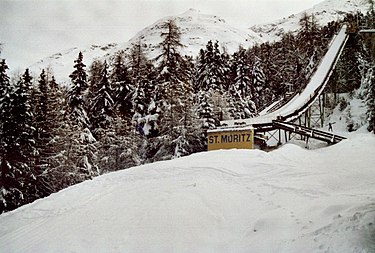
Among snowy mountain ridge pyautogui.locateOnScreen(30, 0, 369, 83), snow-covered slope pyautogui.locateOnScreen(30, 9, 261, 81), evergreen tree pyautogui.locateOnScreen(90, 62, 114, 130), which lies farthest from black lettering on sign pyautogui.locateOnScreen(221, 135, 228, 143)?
snow-covered slope pyautogui.locateOnScreen(30, 9, 261, 81)

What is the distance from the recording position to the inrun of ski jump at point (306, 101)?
40.6 feet

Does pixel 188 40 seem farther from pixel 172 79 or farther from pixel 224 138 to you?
pixel 224 138

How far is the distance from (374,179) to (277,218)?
2.40m

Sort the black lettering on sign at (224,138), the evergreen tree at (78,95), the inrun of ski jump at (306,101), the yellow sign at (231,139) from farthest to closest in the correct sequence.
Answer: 1. the evergreen tree at (78,95)
2. the inrun of ski jump at (306,101)
3. the black lettering on sign at (224,138)
4. the yellow sign at (231,139)

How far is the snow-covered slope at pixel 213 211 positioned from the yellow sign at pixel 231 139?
2.45 metres

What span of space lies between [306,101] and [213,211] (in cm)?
1024

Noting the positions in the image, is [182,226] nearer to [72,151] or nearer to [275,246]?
[275,246]

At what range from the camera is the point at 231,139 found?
10.5 m

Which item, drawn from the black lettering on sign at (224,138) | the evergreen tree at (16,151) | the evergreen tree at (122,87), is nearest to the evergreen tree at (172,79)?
the evergreen tree at (122,87)

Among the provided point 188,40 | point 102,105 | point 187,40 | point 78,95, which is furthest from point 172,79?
point 188,40

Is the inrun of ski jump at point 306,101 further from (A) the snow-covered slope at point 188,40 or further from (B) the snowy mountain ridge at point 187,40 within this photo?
(A) the snow-covered slope at point 188,40

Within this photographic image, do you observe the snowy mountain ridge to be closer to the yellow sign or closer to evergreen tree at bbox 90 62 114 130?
evergreen tree at bbox 90 62 114 130

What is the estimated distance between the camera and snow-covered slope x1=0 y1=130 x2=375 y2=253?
3654mm

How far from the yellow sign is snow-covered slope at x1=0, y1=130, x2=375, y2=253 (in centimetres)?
245
